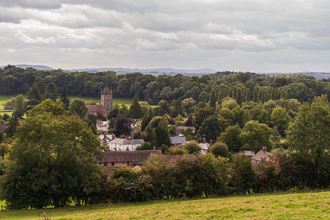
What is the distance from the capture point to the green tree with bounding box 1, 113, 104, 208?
2123cm

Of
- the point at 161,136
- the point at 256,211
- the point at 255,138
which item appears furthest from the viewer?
the point at 161,136

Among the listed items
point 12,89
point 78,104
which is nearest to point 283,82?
point 78,104

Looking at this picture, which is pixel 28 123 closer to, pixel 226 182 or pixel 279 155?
pixel 226 182

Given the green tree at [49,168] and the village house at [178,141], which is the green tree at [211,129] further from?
the green tree at [49,168]

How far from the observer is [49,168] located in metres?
22.1

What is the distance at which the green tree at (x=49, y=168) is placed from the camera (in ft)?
69.7

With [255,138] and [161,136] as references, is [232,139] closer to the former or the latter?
[255,138]

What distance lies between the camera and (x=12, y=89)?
439 ft

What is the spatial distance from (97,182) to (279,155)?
14527mm

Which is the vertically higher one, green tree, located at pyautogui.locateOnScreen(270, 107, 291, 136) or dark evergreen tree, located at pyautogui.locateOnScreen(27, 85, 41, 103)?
dark evergreen tree, located at pyautogui.locateOnScreen(27, 85, 41, 103)

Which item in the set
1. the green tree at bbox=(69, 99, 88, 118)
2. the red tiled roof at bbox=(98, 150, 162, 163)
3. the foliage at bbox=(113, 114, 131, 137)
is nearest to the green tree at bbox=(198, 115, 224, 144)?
the foliage at bbox=(113, 114, 131, 137)

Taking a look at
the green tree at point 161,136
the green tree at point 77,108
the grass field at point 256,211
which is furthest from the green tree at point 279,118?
the grass field at point 256,211

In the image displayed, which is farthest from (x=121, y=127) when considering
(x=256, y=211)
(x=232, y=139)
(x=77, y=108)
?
(x=256, y=211)

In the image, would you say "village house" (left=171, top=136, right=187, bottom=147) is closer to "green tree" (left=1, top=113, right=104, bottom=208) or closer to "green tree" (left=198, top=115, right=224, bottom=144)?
"green tree" (left=198, top=115, right=224, bottom=144)
